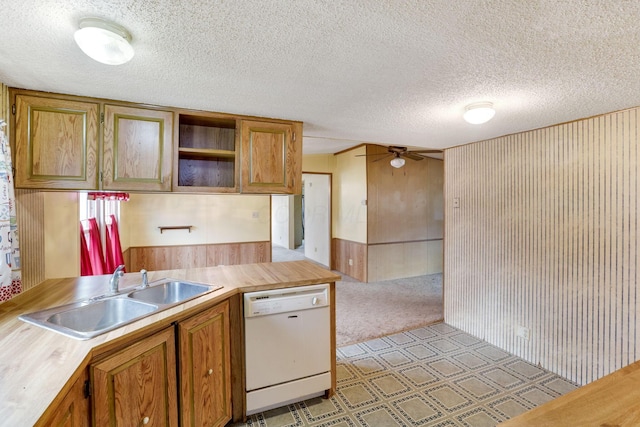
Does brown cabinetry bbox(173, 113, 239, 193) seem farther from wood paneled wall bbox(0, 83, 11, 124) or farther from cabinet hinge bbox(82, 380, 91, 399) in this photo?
cabinet hinge bbox(82, 380, 91, 399)

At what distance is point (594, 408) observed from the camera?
2.83ft

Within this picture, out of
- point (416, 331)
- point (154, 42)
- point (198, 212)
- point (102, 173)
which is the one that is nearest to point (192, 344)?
point (102, 173)

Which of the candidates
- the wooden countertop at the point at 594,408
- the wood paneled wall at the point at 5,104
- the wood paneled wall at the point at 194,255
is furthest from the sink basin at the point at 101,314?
the wood paneled wall at the point at 194,255

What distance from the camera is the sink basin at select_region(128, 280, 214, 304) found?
1.90m

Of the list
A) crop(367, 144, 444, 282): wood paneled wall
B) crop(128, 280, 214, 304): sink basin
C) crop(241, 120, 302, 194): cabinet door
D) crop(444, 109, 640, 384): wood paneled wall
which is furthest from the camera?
crop(367, 144, 444, 282): wood paneled wall

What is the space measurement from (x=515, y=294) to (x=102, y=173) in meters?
3.47

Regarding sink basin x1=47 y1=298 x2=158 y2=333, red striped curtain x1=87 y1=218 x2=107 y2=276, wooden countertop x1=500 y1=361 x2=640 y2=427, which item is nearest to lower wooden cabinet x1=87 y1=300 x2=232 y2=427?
sink basin x1=47 y1=298 x2=158 y2=333

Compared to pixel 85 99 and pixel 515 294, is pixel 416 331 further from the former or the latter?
pixel 85 99

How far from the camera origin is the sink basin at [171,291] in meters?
1.90

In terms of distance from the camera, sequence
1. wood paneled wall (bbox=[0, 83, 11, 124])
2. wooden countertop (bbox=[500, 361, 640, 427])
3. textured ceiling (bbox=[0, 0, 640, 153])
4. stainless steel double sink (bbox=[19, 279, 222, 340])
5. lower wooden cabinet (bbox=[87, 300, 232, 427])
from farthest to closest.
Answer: wood paneled wall (bbox=[0, 83, 11, 124]) < stainless steel double sink (bbox=[19, 279, 222, 340]) < lower wooden cabinet (bbox=[87, 300, 232, 427]) < textured ceiling (bbox=[0, 0, 640, 153]) < wooden countertop (bbox=[500, 361, 640, 427])

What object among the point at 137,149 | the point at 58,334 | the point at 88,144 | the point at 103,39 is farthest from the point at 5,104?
the point at 58,334

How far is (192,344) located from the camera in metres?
1.59

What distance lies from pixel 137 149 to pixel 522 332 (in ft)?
11.5

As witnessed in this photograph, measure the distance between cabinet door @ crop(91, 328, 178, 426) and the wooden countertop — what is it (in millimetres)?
1360
